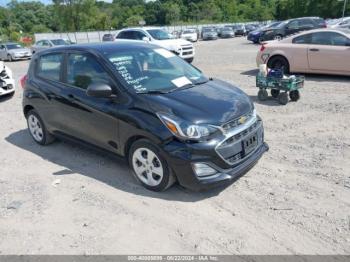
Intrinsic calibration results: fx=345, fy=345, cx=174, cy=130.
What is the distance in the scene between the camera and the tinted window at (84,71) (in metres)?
Result: 4.57

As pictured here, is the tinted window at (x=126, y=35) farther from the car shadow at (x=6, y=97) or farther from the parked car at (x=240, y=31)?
the parked car at (x=240, y=31)

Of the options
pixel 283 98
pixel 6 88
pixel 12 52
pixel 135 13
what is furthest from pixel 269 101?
pixel 135 13

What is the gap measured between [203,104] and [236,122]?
17.2 inches

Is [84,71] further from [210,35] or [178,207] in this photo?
[210,35]

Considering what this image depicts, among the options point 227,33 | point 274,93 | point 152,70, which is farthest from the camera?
point 227,33

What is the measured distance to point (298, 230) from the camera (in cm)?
333

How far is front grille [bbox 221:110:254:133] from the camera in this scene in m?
3.86

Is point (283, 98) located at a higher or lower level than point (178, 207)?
higher

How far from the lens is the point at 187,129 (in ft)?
12.3

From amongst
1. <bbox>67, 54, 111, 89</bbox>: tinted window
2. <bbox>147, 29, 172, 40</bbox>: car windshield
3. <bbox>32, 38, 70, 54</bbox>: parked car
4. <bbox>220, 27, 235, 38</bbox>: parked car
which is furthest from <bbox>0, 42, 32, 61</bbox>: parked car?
<bbox>220, 27, 235, 38</bbox>: parked car

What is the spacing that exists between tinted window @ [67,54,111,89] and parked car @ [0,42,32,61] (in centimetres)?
2313

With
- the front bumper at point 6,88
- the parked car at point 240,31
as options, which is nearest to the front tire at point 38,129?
the front bumper at point 6,88

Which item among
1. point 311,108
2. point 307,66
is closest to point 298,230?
point 311,108

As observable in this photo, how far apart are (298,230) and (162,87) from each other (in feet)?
7.59
